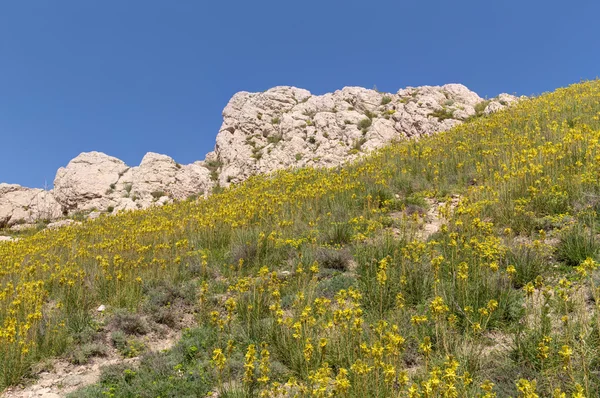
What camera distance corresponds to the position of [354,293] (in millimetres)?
3943

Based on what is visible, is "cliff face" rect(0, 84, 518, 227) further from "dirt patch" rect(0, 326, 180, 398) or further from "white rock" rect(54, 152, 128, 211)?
"dirt patch" rect(0, 326, 180, 398)

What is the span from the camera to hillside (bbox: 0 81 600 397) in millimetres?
3213

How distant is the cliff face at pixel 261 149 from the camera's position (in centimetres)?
2073

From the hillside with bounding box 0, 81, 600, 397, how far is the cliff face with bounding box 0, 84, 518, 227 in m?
11.1

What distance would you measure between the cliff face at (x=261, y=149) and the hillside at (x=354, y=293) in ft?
36.4

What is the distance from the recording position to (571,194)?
625cm

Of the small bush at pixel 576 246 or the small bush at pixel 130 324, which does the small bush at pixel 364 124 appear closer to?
the small bush at pixel 576 246

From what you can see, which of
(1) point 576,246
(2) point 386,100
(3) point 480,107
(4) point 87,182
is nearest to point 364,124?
(2) point 386,100

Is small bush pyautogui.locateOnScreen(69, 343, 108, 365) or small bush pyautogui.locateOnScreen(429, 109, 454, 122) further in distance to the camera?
small bush pyautogui.locateOnScreen(429, 109, 454, 122)

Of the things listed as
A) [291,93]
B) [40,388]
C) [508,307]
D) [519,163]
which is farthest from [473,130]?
[291,93]

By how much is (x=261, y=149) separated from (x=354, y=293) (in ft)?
65.9

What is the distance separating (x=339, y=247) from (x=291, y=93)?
2326cm

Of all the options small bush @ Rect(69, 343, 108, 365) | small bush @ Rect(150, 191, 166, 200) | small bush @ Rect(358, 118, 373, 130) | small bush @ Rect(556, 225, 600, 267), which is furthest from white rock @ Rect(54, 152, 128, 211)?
small bush @ Rect(556, 225, 600, 267)

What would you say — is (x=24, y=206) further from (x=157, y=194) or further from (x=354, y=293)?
(x=354, y=293)
